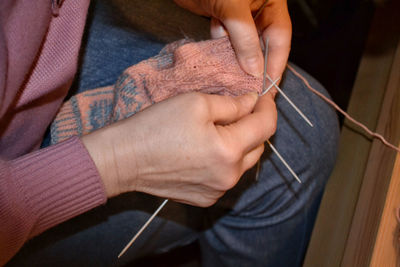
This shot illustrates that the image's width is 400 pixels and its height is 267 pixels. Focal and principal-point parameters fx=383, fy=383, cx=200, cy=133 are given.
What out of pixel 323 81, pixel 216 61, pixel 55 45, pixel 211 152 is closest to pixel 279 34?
pixel 216 61

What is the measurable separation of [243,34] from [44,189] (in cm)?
45

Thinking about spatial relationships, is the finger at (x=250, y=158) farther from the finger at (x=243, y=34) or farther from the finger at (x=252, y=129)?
the finger at (x=243, y=34)

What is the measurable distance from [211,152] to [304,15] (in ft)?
4.02

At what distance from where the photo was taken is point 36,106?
2.32ft

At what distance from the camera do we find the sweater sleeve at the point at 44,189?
598 mm

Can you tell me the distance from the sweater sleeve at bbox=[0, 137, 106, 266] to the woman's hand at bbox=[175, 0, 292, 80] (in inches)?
14.2

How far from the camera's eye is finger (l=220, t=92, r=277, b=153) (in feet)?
2.19

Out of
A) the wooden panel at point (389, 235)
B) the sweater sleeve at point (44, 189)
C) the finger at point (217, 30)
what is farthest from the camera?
the finger at point (217, 30)

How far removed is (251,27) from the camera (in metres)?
0.74

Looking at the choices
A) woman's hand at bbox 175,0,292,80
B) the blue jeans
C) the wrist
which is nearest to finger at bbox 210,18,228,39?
woman's hand at bbox 175,0,292,80

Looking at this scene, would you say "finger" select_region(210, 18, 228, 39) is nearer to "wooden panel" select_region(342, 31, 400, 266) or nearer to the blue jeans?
the blue jeans

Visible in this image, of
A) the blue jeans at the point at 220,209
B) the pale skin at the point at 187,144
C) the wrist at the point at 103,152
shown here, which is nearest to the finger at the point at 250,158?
the pale skin at the point at 187,144

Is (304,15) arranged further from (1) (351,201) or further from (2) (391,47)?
(1) (351,201)

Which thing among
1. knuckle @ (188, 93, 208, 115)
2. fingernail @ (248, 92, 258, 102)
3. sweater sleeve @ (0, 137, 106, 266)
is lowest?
sweater sleeve @ (0, 137, 106, 266)
